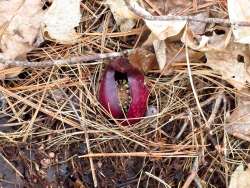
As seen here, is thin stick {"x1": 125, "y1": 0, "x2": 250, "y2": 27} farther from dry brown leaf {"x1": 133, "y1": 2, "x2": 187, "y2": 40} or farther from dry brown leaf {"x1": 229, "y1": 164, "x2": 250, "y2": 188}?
dry brown leaf {"x1": 229, "y1": 164, "x2": 250, "y2": 188}

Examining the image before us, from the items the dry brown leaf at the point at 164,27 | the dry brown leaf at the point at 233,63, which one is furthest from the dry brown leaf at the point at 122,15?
the dry brown leaf at the point at 233,63

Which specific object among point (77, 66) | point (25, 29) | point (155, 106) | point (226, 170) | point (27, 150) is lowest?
point (226, 170)

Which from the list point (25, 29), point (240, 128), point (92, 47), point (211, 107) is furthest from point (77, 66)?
point (240, 128)

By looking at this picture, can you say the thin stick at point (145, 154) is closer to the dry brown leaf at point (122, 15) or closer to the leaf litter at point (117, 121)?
the leaf litter at point (117, 121)

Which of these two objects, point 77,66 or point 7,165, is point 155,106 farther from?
point 7,165

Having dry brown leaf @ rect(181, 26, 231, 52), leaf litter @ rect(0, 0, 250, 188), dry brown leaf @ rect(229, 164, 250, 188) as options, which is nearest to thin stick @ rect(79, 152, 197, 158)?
leaf litter @ rect(0, 0, 250, 188)

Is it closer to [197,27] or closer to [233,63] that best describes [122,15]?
[197,27]
